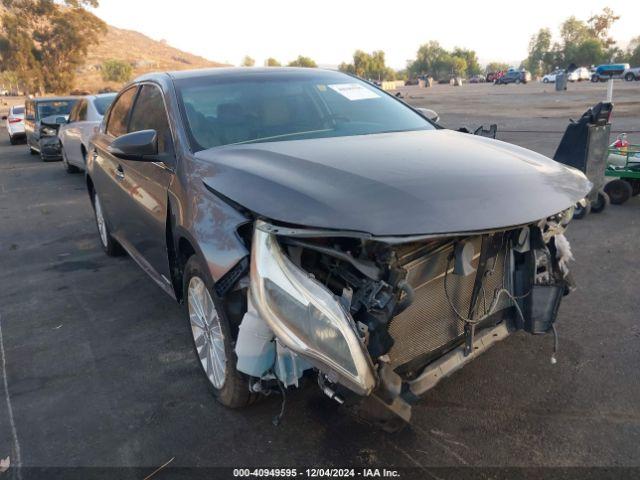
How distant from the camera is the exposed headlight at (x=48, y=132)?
14.1 m

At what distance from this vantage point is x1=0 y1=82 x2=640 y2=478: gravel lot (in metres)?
2.65

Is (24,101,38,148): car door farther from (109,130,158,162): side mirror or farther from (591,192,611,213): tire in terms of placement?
(591,192,611,213): tire

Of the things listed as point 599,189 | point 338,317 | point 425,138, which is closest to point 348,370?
point 338,317

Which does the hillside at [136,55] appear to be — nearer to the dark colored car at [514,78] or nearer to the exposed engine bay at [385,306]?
the dark colored car at [514,78]

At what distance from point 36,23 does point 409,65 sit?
4453 inches

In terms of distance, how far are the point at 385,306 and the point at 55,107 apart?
616 inches

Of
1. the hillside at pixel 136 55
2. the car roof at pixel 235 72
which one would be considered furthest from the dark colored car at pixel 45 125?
the hillside at pixel 136 55

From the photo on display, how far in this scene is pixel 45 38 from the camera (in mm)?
53312

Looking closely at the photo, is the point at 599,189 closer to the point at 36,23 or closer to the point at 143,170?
the point at 143,170

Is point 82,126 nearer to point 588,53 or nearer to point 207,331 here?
point 207,331

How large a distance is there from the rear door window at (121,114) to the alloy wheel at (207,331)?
2.03 meters

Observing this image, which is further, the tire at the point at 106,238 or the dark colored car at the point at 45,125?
the dark colored car at the point at 45,125

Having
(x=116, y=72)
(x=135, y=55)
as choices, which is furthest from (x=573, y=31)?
(x=135, y=55)

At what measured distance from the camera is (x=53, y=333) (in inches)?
163
